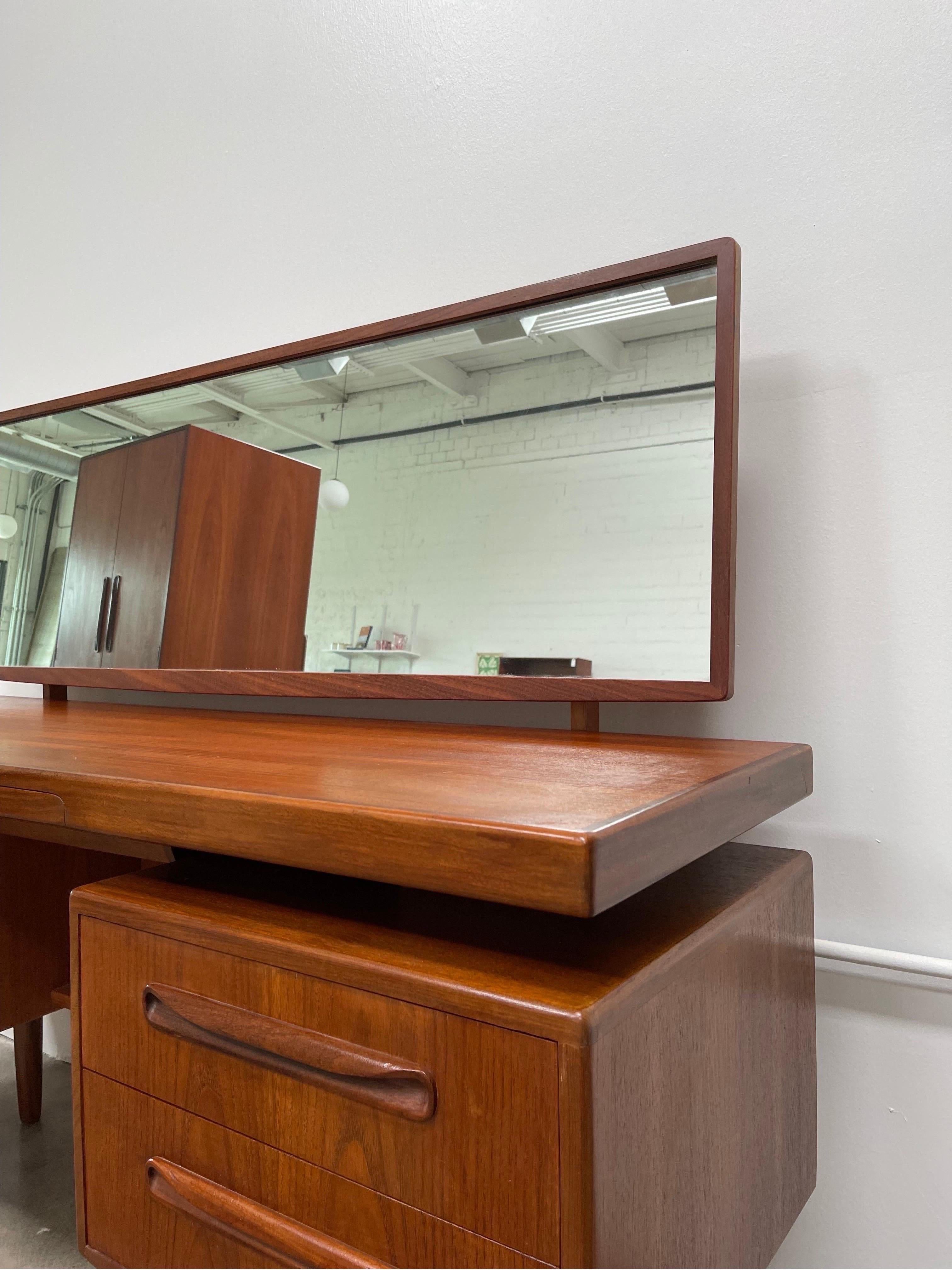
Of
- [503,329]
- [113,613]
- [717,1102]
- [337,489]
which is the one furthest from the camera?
[113,613]

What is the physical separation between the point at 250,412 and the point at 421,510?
43cm

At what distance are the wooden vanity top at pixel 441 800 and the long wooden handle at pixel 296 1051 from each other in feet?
0.38

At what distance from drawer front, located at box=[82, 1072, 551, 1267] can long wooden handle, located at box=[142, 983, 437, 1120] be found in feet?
0.20

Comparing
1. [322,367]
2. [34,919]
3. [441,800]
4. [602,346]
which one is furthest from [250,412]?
[441,800]

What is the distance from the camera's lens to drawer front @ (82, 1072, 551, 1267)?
0.54 meters

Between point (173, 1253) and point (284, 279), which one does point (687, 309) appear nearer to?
point (284, 279)

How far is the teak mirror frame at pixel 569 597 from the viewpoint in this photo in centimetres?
97

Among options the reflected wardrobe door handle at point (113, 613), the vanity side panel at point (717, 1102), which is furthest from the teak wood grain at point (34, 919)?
the vanity side panel at point (717, 1102)

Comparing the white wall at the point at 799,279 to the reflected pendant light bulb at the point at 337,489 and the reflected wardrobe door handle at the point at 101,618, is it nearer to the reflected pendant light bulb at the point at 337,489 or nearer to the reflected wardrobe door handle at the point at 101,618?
the reflected pendant light bulb at the point at 337,489

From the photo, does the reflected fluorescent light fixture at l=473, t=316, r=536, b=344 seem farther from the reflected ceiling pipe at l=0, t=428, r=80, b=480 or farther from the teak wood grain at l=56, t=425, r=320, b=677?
the reflected ceiling pipe at l=0, t=428, r=80, b=480

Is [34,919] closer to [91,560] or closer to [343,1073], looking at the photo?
[91,560]

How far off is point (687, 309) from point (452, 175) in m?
0.56

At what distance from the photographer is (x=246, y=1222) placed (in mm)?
604

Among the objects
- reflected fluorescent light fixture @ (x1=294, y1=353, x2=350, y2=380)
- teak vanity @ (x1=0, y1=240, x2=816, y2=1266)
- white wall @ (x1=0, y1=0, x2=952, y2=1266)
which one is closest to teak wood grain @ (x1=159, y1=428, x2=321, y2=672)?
reflected fluorescent light fixture @ (x1=294, y1=353, x2=350, y2=380)
